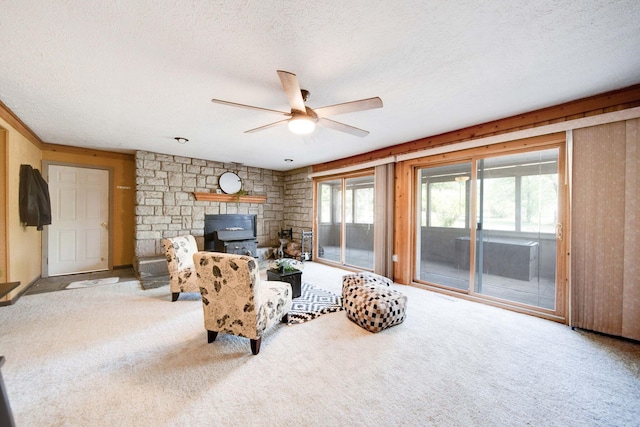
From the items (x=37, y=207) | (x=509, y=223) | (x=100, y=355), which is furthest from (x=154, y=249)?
(x=509, y=223)

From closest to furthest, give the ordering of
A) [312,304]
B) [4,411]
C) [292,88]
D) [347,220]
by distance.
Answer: [4,411]
[292,88]
[312,304]
[347,220]

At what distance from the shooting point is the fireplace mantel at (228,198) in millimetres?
5395

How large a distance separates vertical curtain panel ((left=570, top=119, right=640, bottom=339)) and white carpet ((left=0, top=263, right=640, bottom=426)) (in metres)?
0.26

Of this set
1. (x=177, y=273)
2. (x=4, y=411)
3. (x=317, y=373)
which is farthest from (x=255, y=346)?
(x=177, y=273)

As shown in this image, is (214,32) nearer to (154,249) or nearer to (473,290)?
(473,290)

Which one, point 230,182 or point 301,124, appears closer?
point 301,124

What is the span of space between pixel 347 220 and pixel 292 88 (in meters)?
3.95

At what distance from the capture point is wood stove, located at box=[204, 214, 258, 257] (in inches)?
206

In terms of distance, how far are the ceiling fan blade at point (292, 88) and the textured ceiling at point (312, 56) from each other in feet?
0.77

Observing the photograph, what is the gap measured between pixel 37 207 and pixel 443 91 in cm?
542

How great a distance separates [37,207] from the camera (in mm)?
3541

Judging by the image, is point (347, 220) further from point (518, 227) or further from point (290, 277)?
point (518, 227)

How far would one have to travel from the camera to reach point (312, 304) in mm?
3197

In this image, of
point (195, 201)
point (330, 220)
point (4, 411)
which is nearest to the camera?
point (4, 411)
